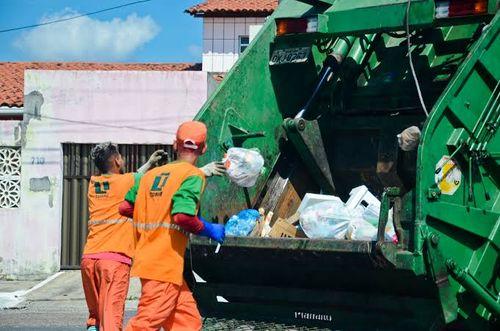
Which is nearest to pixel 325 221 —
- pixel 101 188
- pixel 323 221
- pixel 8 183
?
pixel 323 221

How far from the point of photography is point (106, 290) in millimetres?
5969

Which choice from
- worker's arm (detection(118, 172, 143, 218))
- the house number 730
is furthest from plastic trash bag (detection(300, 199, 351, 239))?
the house number 730

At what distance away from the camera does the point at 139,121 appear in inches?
574

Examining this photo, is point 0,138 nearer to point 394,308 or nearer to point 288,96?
point 288,96

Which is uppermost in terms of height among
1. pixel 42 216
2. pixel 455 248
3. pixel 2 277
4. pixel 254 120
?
pixel 254 120

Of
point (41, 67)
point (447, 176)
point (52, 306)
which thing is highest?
point (41, 67)

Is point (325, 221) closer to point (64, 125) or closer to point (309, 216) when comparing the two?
point (309, 216)

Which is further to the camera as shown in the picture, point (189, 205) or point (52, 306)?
point (52, 306)

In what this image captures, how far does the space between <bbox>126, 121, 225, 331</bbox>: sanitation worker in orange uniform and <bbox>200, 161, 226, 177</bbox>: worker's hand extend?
0.20 m

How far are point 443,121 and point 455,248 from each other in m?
0.61

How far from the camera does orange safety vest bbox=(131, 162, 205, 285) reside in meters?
4.66

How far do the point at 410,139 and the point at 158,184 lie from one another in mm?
1282

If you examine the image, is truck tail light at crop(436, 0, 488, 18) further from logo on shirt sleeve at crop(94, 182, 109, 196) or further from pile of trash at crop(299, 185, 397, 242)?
logo on shirt sleeve at crop(94, 182, 109, 196)

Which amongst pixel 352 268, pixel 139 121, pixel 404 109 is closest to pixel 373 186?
pixel 404 109
